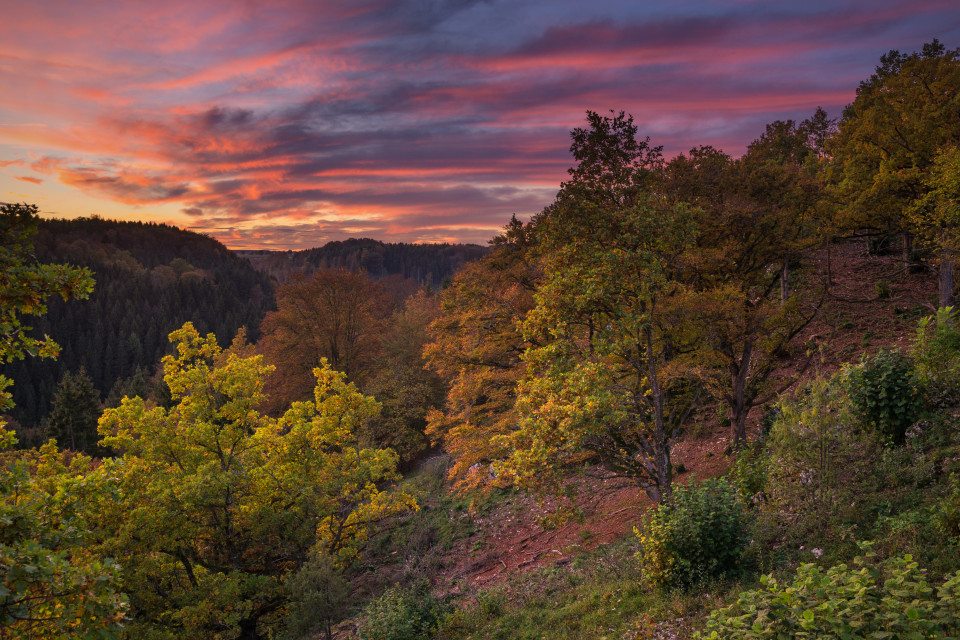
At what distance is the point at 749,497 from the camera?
9.91 meters

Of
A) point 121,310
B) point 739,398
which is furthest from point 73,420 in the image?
point 121,310

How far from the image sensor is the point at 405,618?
9.45 m

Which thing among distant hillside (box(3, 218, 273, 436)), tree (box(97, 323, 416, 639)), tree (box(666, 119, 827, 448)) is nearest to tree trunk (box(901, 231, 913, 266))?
tree (box(666, 119, 827, 448))

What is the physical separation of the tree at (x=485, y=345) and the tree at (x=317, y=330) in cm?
1601

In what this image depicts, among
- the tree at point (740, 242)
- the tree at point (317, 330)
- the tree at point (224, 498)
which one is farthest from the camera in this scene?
the tree at point (317, 330)

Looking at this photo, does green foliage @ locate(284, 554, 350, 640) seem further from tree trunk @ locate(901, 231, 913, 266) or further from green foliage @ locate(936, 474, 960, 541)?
tree trunk @ locate(901, 231, 913, 266)

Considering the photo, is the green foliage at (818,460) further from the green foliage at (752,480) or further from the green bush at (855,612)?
the green bush at (855,612)

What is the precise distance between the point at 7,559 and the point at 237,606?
928cm

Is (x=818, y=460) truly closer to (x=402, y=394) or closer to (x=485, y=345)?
(x=485, y=345)

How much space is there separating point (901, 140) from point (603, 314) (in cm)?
1523

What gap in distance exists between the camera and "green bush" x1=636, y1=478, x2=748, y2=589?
7.64m

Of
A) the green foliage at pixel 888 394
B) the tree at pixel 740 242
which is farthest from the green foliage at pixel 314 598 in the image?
the green foliage at pixel 888 394

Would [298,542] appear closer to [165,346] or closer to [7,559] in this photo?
[7,559]

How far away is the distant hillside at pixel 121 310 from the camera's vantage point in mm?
88250
